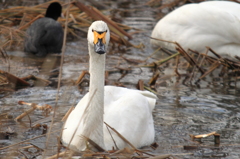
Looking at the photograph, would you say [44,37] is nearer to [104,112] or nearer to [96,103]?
[104,112]

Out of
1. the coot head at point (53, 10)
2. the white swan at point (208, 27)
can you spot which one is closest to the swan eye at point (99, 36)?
the white swan at point (208, 27)

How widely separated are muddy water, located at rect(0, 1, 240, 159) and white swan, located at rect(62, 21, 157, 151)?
20 cm

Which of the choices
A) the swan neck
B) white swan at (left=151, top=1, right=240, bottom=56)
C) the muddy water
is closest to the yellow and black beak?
the swan neck

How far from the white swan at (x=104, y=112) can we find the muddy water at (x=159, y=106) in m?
0.20

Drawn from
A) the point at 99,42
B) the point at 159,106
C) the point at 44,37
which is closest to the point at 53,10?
the point at 44,37

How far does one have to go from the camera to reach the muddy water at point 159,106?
4730 millimetres

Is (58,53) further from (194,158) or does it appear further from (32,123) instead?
(194,158)

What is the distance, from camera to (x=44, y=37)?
8711 millimetres

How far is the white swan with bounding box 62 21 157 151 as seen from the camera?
4.25 meters

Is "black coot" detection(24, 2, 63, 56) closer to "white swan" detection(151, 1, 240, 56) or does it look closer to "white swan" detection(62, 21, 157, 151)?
"white swan" detection(151, 1, 240, 56)

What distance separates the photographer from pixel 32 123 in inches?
207

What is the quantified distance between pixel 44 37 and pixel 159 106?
134 inches

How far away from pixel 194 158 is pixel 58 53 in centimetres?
481

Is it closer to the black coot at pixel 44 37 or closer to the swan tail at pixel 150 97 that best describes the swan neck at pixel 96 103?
the swan tail at pixel 150 97
